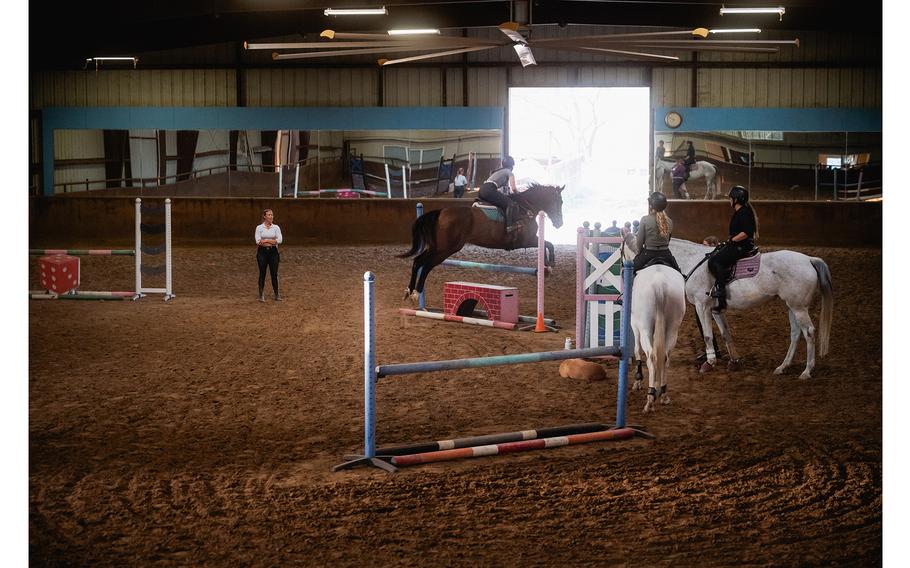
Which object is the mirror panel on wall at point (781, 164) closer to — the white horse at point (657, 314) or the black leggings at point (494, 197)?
the black leggings at point (494, 197)

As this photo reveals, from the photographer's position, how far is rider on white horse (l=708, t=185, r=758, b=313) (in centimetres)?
877

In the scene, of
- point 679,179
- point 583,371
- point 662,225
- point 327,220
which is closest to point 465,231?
point 583,371

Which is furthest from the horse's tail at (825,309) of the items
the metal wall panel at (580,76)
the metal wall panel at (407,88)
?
the metal wall panel at (407,88)

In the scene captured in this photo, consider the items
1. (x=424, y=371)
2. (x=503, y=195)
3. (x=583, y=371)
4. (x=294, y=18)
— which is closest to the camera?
(x=424, y=371)

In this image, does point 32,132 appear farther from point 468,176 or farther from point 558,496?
point 558,496

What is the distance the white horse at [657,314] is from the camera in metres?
7.48

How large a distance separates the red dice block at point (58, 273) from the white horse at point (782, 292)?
29.2 ft

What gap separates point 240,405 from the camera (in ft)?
25.2

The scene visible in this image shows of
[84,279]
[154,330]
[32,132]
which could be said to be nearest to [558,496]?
[154,330]

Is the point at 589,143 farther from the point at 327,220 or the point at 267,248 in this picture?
the point at 267,248

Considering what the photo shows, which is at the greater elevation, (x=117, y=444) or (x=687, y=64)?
(x=687, y=64)

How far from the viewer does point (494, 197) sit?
13219mm

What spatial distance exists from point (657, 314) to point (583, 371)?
4.60 feet

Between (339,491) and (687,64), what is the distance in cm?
1992
